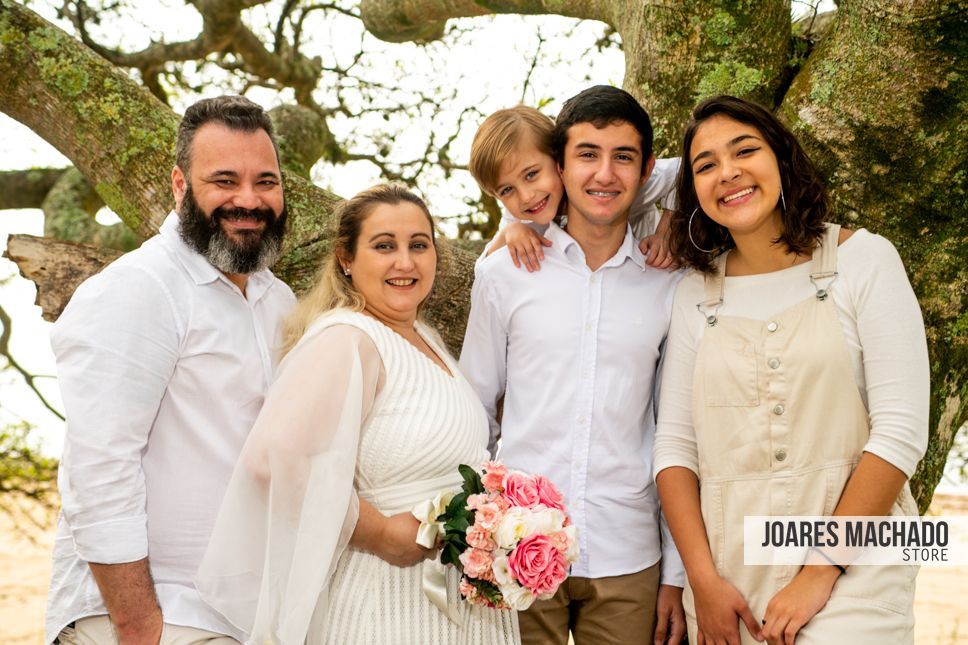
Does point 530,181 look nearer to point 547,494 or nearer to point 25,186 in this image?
point 547,494

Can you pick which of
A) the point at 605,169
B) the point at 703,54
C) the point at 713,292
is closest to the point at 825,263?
the point at 713,292

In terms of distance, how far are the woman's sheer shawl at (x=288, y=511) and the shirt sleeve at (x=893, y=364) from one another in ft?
4.73

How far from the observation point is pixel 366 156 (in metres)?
5.72

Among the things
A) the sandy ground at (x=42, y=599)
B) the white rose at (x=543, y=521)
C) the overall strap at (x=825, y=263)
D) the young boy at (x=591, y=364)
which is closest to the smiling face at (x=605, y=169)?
the young boy at (x=591, y=364)

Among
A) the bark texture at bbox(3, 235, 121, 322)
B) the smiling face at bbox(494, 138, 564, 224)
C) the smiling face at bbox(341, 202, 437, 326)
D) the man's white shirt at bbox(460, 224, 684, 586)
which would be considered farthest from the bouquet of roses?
A: the bark texture at bbox(3, 235, 121, 322)

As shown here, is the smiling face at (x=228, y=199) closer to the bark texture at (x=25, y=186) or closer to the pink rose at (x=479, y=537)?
the pink rose at (x=479, y=537)

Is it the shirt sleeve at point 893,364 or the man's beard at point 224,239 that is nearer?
the shirt sleeve at point 893,364

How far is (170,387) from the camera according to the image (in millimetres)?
2533

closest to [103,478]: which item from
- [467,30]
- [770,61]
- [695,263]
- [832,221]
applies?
[695,263]

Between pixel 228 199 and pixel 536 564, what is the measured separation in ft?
4.94

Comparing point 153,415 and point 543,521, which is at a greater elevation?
point 153,415

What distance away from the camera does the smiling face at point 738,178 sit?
259cm

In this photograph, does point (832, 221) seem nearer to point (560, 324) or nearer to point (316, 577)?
point (560, 324)

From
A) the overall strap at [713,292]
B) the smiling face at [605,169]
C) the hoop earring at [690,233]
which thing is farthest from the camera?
the smiling face at [605,169]
